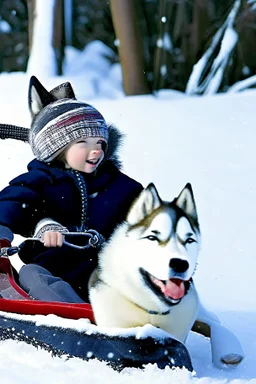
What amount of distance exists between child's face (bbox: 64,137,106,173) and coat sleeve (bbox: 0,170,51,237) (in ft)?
0.30

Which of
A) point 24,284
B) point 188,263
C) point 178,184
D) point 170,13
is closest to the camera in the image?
point 188,263

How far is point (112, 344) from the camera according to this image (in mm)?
2057

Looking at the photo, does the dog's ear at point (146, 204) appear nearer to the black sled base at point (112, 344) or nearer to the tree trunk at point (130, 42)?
the black sled base at point (112, 344)

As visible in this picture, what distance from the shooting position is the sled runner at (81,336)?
6.64 feet

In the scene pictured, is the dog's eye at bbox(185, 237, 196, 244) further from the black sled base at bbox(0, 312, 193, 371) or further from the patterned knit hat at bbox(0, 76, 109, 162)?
the patterned knit hat at bbox(0, 76, 109, 162)

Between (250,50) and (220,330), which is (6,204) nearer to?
(220,330)

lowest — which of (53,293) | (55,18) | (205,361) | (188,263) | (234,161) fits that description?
(234,161)

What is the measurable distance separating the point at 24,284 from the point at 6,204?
0.80 ft

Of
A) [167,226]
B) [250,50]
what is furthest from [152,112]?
[167,226]

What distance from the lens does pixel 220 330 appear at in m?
2.32

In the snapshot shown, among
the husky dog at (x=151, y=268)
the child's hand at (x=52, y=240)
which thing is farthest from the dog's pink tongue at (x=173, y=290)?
the child's hand at (x=52, y=240)

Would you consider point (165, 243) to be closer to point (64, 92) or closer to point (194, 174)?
point (64, 92)

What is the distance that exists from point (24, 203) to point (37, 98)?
44cm

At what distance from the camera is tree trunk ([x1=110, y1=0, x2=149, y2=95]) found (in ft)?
22.5
